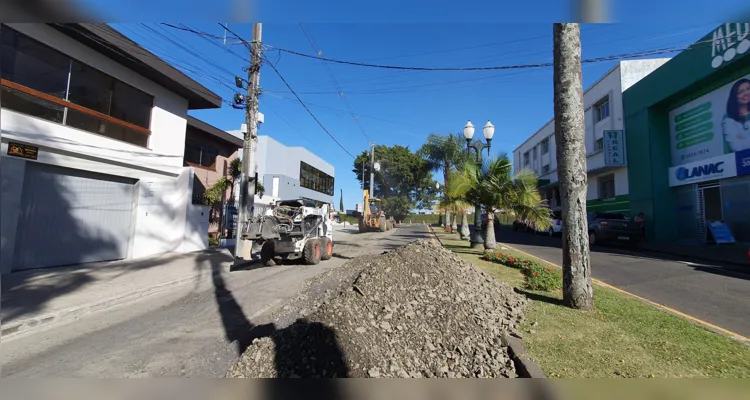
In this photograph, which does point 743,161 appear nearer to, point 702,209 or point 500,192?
point 702,209

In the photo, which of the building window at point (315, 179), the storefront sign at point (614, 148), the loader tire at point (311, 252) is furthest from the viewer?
the building window at point (315, 179)

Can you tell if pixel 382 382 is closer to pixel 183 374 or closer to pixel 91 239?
pixel 183 374

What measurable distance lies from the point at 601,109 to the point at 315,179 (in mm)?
27032

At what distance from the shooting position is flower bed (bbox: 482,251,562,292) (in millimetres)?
6527

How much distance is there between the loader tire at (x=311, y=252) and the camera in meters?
11.0

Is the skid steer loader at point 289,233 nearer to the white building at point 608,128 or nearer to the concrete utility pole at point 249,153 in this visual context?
the concrete utility pole at point 249,153

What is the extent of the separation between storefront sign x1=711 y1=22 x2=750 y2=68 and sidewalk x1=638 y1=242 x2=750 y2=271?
7.23m

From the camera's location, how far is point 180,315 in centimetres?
590

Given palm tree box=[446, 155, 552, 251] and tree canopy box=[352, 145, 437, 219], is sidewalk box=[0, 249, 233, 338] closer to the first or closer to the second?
palm tree box=[446, 155, 552, 251]

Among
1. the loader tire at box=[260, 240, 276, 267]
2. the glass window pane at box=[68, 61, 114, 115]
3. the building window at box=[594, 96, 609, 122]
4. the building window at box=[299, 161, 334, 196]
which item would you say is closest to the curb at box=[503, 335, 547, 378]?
the loader tire at box=[260, 240, 276, 267]

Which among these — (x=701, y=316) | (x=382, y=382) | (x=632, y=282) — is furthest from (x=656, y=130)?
(x=382, y=382)

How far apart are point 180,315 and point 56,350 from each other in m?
1.67

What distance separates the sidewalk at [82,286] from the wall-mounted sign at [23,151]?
8.75 ft

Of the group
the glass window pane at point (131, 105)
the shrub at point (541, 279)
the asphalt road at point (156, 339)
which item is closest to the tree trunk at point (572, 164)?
the shrub at point (541, 279)
